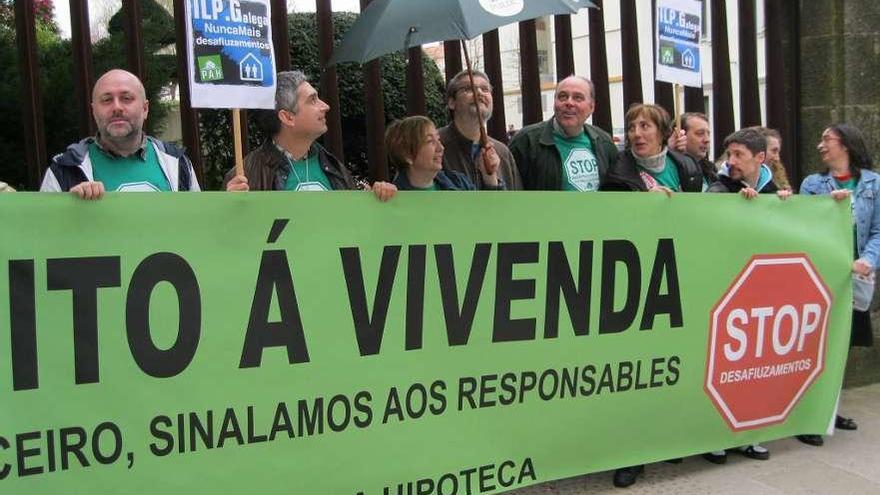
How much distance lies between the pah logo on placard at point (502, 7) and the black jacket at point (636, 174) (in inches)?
41.9

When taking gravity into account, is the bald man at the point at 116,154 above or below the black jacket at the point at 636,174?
above

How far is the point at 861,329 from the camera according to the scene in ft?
15.7

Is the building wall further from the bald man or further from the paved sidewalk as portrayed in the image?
the bald man

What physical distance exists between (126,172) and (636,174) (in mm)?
2263

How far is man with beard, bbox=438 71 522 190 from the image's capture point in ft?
13.3

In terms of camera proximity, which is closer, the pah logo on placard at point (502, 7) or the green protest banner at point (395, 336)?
the green protest banner at point (395, 336)

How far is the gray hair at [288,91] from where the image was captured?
3.44 metres

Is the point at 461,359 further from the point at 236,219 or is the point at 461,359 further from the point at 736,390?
the point at 736,390

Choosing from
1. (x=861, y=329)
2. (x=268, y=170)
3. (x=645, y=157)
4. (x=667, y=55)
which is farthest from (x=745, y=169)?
(x=268, y=170)

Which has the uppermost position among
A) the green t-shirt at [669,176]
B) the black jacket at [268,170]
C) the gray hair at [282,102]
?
the gray hair at [282,102]

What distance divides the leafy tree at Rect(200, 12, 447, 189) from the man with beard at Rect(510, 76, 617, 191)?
5.57ft

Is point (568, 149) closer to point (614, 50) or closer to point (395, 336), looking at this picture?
point (395, 336)

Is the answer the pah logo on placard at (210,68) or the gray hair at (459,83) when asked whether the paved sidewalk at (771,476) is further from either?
the pah logo on placard at (210,68)

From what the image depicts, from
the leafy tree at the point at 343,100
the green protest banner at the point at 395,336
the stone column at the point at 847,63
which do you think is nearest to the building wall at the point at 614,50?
the stone column at the point at 847,63
